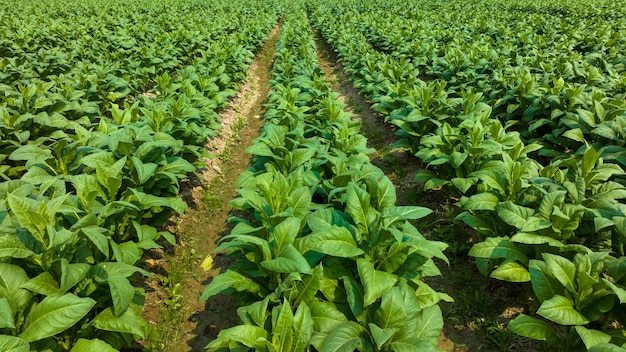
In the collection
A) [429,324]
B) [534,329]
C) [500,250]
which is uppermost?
[429,324]

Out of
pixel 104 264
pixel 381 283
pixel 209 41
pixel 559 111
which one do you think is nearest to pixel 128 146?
pixel 104 264

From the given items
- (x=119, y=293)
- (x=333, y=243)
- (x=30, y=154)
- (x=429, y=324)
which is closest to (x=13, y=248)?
(x=119, y=293)

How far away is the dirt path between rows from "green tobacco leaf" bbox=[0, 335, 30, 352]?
145 centimetres

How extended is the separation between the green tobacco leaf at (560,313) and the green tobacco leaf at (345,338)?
135 cm

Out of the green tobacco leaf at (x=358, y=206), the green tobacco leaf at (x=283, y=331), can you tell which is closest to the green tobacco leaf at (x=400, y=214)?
the green tobacco leaf at (x=358, y=206)

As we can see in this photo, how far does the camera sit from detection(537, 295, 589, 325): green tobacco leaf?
258 cm

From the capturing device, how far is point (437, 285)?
409 centimetres

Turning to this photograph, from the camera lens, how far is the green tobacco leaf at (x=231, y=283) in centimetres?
291

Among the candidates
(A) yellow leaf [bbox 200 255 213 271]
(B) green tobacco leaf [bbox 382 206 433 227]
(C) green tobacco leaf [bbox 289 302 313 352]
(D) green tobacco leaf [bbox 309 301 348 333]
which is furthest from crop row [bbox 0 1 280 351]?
(B) green tobacco leaf [bbox 382 206 433 227]

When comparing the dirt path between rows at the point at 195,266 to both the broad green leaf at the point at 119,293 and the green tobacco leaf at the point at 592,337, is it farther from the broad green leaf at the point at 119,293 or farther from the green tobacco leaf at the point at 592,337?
the green tobacco leaf at the point at 592,337

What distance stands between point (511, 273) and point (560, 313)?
Answer: 66 centimetres

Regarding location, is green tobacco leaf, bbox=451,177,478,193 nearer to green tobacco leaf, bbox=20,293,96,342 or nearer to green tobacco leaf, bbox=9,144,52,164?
green tobacco leaf, bbox=20,293,96,342

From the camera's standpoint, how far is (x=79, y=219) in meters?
3.13

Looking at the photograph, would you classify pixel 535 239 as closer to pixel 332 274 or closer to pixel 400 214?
pixel 400 214
